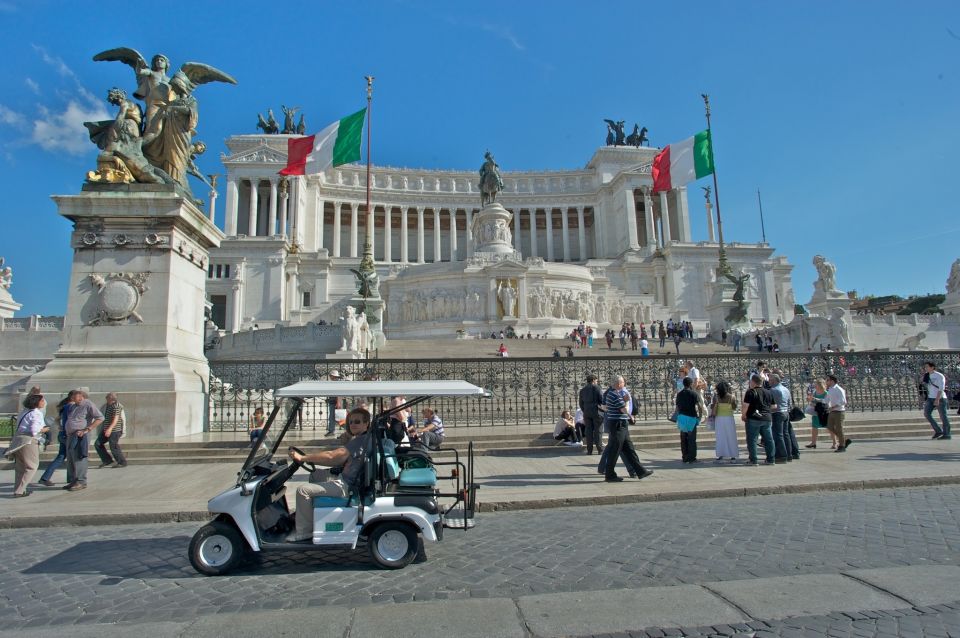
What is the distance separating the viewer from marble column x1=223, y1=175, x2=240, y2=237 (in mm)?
71500

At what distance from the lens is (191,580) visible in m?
Result: 4.83

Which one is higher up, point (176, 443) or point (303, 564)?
point (176, 443)

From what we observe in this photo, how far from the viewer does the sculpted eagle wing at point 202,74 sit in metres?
13.2

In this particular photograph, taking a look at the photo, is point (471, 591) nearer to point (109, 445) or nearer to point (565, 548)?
point (565, 548)

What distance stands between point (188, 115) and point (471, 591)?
40.1 ft

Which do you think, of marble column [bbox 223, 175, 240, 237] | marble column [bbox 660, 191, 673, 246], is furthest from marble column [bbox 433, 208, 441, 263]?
marble column [bbox 660, 191, 673, 246]

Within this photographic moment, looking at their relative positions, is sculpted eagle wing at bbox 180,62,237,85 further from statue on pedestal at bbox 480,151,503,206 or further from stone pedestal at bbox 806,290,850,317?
statue on pedestal at bbox 480,151,503,206

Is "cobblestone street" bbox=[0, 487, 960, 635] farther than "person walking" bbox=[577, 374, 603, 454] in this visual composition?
No

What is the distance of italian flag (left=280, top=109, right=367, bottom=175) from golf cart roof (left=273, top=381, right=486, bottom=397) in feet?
99.4

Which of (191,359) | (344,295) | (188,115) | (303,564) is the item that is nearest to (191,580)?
(303,564)

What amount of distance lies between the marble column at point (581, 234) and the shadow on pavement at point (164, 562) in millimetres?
84534

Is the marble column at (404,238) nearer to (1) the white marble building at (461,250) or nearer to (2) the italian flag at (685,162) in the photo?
(1) the white marble building at (461,250)

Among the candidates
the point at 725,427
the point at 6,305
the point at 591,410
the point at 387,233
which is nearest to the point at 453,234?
the point at 387,233

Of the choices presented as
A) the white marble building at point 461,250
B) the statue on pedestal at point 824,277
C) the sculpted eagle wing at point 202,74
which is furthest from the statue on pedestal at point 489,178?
the sculpted eagle wing at point 202,74
